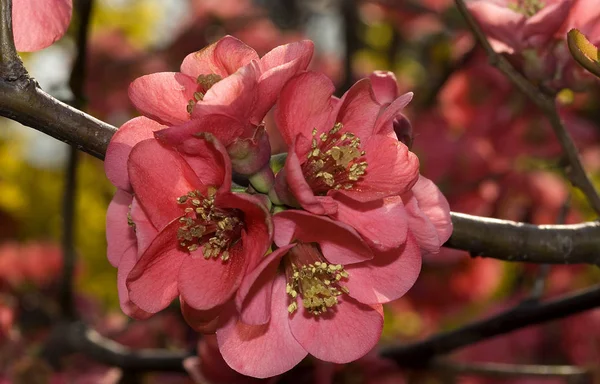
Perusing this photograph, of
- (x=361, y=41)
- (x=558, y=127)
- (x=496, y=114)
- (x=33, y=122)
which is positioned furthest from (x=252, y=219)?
(x=361, y=41)

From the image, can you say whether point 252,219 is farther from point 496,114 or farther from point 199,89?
point 496,114

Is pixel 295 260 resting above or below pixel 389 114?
below

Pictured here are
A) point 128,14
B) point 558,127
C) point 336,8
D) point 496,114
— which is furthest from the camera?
point 128,14

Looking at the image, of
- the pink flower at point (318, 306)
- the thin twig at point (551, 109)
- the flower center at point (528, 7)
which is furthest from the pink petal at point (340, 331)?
the flower center at point (528, 7)

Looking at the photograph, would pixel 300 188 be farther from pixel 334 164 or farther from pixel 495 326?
pixel 495 326

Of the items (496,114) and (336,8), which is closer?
(496,114)

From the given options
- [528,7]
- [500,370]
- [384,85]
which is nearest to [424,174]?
[500,370]

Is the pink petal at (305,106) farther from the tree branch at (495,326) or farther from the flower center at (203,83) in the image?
the tree branch at (495,326)
